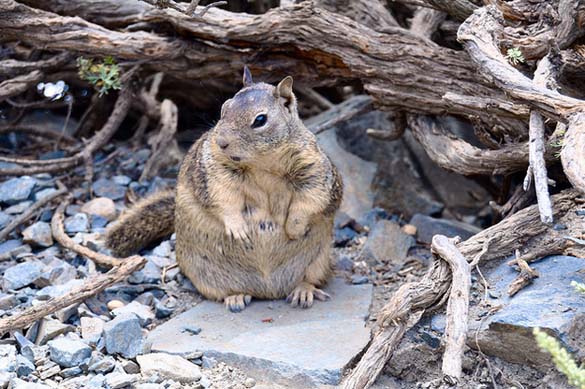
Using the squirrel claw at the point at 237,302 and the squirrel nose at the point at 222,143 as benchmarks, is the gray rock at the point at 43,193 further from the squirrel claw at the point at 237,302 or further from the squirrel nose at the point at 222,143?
the squirrel nose at the point at 222,143

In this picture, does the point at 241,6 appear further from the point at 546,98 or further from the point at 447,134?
the point at 546,98

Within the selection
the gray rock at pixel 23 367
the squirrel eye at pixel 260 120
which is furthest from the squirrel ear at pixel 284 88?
the gray rock at pixel 23 367

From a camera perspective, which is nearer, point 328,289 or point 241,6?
point 328,289

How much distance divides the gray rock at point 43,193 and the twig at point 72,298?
162 centimetres

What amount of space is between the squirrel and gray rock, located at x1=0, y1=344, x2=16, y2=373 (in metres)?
1.61

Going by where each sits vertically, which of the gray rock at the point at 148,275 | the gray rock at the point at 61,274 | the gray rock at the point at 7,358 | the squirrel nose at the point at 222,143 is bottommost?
the gray rock at the point at 148,275

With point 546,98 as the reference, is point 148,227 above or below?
below

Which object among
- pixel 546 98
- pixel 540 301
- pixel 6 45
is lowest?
pixel 540 301

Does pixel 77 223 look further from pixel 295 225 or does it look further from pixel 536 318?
Answer: pixel 536 318

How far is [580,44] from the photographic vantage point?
5.57m

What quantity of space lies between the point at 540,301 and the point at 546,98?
42.8 inches

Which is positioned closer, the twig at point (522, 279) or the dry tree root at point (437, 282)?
the dry tree root at point (437, 282)

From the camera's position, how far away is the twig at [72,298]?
460 cm

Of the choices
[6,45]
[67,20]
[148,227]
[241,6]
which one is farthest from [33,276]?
[241,6]
